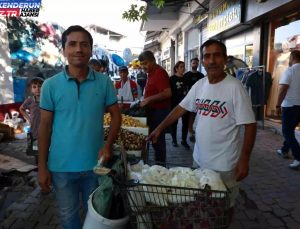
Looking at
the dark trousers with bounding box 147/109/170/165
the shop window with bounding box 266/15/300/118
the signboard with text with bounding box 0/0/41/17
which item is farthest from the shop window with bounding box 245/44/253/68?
the signboard with text with bounding box 0/0/41/17

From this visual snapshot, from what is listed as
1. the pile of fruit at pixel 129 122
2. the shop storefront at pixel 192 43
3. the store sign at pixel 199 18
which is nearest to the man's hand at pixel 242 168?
the pile of fruit at pixel 129 122

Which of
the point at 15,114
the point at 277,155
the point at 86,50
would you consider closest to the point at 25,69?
the point at 15,114

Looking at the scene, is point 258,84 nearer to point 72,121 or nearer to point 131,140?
point 131,140

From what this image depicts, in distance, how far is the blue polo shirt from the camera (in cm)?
250

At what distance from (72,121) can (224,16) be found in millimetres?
10283

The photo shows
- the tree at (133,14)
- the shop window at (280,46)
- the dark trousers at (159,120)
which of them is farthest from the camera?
the shop window at (280,46)

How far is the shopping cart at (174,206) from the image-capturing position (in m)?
1.90

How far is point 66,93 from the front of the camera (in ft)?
8.18

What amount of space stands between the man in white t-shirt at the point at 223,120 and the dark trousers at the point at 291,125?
376 centimetres

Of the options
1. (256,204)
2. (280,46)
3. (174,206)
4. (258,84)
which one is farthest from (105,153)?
(280,46)

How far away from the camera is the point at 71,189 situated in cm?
269

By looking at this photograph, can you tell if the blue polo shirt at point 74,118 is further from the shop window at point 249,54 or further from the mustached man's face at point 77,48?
the shop window at point 249,54

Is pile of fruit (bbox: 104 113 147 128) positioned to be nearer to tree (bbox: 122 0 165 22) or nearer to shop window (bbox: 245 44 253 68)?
tree (bbox: 122 0 165 22)

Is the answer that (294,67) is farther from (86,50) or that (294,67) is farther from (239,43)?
(239,43)
